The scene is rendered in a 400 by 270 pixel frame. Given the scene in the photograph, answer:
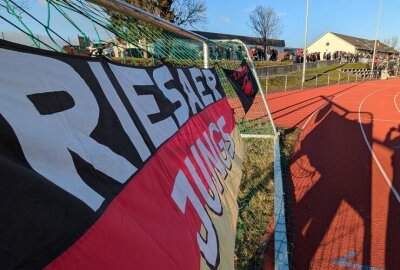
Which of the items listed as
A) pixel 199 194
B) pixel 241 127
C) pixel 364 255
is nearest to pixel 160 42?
pixel 199 194

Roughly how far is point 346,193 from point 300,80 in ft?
82.0

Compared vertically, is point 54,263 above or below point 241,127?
above

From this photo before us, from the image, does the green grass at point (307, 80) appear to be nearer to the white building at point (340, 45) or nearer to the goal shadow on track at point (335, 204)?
the goal shadow on track at point (335, 204)

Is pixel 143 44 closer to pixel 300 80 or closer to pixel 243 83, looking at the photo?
pixel 243 83

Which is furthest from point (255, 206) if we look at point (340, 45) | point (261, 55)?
point (340, 45)

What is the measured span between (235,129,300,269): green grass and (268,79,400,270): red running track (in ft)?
1.64

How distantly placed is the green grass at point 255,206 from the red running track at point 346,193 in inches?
19.7

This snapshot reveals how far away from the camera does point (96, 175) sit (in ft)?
4.99

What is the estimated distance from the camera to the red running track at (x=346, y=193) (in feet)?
15.5

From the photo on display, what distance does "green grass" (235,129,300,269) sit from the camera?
14.6 ft

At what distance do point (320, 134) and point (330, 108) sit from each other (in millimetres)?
6716

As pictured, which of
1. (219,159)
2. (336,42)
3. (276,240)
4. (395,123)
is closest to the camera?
(219,159)

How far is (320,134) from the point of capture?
40.3 ft

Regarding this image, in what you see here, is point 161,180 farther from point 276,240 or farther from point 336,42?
point 336,42
